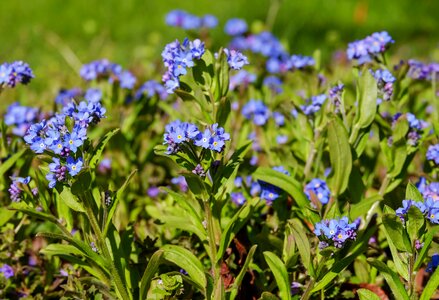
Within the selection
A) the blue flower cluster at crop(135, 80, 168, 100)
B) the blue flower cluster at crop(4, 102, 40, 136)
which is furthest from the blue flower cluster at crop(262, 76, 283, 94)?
the blue flower cluster at crop(4, 102, 40, 136)

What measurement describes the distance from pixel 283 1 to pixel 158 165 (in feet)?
11.4

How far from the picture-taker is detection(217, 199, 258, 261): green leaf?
2.37 metres

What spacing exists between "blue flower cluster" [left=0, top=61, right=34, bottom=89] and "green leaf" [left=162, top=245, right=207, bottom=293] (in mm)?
1078

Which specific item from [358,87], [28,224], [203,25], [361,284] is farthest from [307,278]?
[203,25]

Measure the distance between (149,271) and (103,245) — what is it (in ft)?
0.62

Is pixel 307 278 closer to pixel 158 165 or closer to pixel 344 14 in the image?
pixel 158 165

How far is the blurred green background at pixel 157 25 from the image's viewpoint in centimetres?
586

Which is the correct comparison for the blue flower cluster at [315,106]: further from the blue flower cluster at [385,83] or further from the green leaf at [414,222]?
the green leaf at [414,222]

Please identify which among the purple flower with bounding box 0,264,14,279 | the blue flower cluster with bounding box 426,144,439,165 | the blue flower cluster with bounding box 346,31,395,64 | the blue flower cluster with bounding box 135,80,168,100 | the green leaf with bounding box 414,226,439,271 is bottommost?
the purple flower with bounding box 0,264,14,279

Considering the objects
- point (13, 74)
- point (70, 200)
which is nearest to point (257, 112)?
point (13, 74)

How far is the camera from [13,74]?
2.87 m

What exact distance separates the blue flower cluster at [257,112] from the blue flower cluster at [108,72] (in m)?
0.68

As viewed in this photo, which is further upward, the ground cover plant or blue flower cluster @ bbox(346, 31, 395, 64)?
blue flower cluster @ bbox(346, 31, 395, 64)

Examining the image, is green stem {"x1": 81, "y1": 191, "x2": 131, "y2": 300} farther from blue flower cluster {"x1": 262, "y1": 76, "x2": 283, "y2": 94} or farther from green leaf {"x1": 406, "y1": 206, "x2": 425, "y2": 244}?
blue flower cluster {"x1": 262, "y1": 76, "x2": 283, "y2": 94}
